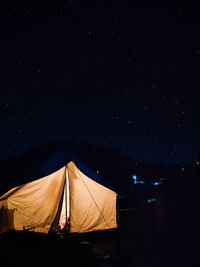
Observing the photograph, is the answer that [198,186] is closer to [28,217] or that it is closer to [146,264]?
[146,264]

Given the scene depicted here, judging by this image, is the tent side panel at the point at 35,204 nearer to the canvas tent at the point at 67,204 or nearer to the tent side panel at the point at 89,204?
the canvas tent at the point at 67,204

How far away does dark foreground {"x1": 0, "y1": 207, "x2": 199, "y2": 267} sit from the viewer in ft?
11.1

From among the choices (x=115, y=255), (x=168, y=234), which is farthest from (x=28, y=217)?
(x=168, y=234)

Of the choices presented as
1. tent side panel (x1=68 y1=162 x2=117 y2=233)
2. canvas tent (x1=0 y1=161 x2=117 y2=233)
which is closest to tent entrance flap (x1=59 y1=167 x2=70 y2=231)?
canvas tent (x1=0 y1=161 x2=117 y2=233)

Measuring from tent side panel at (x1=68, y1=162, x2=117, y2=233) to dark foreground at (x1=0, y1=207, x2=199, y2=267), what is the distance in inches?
13.7

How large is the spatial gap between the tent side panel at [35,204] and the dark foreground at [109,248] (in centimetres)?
141

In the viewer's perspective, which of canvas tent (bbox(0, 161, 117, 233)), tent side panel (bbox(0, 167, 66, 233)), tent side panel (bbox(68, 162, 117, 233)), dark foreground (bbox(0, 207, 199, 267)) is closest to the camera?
dark foreground (bbox(0, 207, 199, 267))

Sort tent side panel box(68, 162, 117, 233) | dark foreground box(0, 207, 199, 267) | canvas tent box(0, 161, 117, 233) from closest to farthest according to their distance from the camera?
dark foreground box(0, 207, 199, 267) < canvas tent box(0, 161, 117, 233) < tent side panel box(68, 162, 117, 233)

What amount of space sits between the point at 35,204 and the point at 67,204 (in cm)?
112

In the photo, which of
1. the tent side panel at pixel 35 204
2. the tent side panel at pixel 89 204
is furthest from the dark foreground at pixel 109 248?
the tent side panel at pixel 35 204

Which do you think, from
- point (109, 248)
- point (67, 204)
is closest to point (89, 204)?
point (67, 204)

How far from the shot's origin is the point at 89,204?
22.8ft

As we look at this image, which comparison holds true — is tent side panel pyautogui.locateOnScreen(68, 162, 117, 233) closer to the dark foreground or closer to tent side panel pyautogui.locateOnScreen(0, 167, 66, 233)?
the dark foreground

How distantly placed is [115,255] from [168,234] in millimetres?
Result: 2486
